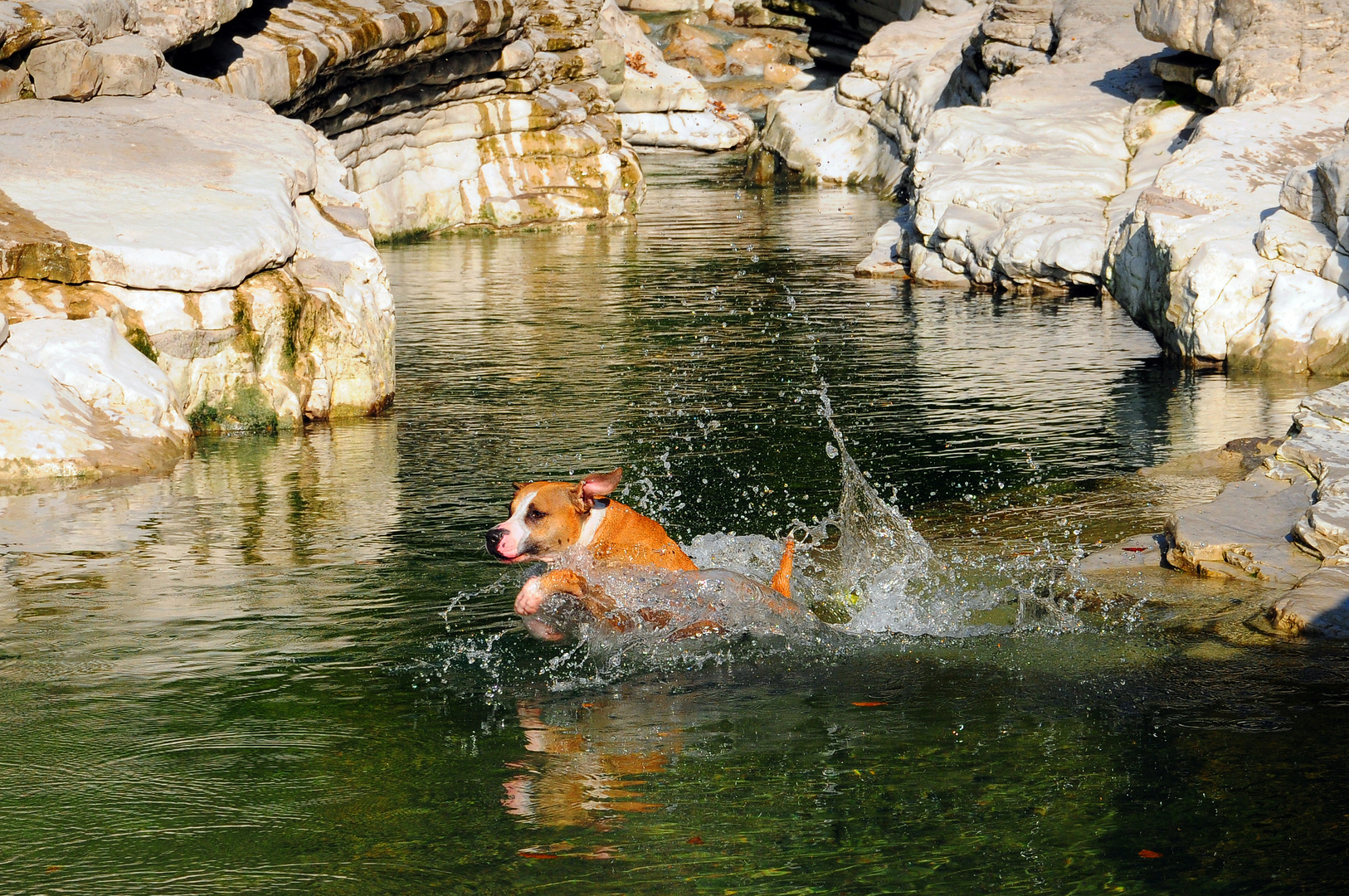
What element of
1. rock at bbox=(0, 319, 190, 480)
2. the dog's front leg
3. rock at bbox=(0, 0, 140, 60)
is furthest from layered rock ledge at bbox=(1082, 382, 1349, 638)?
rock at bbox=(0, 0, 140, 60)

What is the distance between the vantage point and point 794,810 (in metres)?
5.23

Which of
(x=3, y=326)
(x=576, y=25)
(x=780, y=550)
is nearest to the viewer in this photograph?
(x=780, y=550)

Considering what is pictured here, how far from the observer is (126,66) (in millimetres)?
14898

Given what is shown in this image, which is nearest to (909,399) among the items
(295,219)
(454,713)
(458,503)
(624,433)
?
(624,433)

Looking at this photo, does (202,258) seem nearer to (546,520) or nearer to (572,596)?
(546,520)

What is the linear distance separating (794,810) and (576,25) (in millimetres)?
30159

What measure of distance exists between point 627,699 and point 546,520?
0.86m

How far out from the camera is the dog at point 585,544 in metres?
6.48

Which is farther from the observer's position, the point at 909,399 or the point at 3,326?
the point at 909,399

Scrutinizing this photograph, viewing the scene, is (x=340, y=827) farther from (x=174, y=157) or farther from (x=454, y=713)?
(x=174, y=157)

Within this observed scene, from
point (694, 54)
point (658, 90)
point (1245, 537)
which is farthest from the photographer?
point (694, 54)

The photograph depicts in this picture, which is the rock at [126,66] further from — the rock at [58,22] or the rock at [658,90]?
the rock at [658,90]

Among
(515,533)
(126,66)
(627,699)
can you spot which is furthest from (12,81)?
(627,699)

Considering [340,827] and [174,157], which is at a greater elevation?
[174,157]
